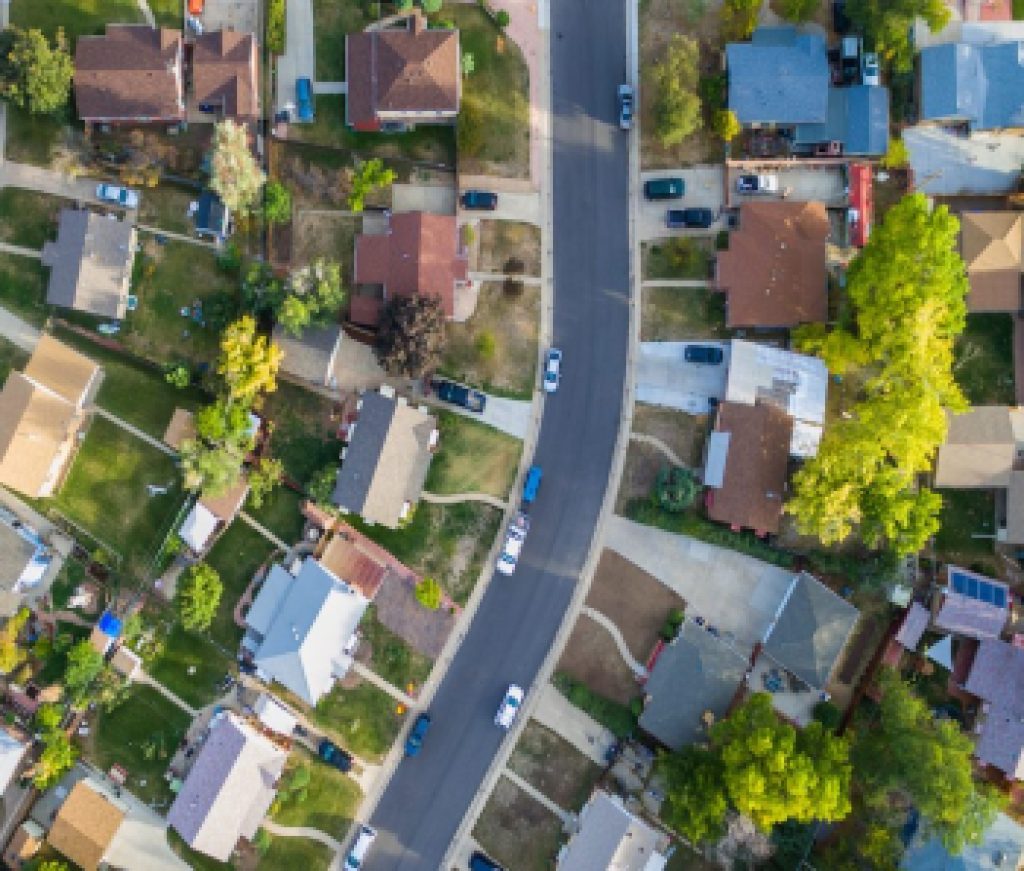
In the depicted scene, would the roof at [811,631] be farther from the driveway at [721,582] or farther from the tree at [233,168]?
the tree at [233,168]

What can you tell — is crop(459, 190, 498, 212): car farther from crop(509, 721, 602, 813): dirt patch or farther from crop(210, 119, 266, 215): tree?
crop(509, 721, 602, 813): dirt patch

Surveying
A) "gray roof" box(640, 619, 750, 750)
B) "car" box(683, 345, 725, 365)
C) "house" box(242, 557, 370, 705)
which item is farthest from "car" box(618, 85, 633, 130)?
"house" box(242, 557, 370, 705)

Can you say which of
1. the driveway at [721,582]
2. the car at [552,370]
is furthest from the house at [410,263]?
the driveway at [721,582]

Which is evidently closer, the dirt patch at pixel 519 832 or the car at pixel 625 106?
the dirt patch at pixel 519 832

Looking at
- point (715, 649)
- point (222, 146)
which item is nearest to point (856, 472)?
point (715, 649)

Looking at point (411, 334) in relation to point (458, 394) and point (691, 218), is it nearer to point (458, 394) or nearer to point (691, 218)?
point (458, 394)

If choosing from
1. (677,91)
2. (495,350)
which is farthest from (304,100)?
(677,91)

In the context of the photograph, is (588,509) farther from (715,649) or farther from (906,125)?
(906,125)

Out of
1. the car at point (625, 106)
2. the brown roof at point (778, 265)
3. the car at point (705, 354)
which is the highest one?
the car at point (625, 106)
